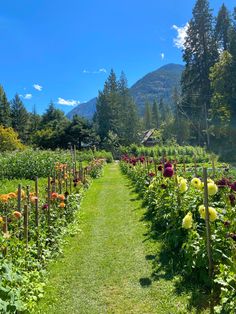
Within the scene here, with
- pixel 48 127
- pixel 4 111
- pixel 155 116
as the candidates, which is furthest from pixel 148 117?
pixel 48 127

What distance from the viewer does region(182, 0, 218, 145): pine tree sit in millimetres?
44938

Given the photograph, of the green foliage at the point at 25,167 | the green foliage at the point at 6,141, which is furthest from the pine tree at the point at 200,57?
the green foliage at the point at 25,167

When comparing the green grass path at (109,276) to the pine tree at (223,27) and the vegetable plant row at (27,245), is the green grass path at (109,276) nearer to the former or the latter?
the vegetable plant row at (27,245)

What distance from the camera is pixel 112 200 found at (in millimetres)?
11961

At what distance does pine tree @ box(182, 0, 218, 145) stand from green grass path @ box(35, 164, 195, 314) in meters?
38.4

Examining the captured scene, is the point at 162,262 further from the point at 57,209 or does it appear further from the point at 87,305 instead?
the point at 57,209

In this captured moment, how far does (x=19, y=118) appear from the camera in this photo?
67938 millimetres

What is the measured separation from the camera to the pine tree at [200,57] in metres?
44.9

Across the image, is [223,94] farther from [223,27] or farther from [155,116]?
[155,116]

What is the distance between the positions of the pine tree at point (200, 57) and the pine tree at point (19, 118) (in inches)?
1310

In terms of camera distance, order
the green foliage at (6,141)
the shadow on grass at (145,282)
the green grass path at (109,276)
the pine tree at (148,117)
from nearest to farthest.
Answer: the green grass path at (109,276) < the shadow on grass at (145,282) < the green foliage at (6,141) < the pine tree at (148,117)

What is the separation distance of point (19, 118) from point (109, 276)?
65.7m

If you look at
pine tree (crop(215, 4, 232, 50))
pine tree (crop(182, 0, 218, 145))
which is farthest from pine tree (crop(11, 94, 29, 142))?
pine tree (crop(215, 4, 232, 50))

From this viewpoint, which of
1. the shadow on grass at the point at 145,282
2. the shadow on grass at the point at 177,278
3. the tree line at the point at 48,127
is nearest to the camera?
the shadow on grass at the point at 177,278
